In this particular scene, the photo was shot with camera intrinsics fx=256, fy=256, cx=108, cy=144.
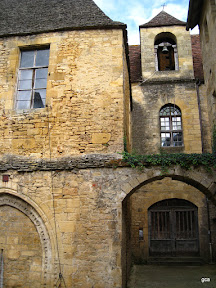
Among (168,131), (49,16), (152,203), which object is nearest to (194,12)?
(49,16)

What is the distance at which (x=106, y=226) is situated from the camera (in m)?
5.77

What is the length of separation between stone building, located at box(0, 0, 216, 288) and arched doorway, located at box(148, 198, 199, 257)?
3.58 metres

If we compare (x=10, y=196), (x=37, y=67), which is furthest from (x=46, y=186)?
(x=37, y=67)

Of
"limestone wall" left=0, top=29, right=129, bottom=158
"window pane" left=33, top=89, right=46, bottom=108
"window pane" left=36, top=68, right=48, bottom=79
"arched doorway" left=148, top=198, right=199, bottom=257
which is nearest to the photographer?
"limestone wall" left=0, top=29, right=129, bottom=158

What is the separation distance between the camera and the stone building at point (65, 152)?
5.73 meters

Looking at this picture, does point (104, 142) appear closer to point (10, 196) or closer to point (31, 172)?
point (31, 172)

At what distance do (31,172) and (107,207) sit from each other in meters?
2.08

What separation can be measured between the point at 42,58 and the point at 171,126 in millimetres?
6696

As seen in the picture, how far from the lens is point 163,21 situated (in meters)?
13.5

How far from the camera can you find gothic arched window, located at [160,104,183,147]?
458 inches

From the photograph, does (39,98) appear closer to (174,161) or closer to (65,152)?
(65,152)

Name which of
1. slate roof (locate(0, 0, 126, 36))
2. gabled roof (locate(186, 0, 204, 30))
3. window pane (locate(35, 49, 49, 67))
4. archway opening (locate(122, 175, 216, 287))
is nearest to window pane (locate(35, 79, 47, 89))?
window pane (locate(35, 49, 49, 67))

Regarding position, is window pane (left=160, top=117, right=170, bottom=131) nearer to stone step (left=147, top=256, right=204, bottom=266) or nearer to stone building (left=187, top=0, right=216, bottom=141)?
stone building (left=187, top=0, right=216, bottom=141)

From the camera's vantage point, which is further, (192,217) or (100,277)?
(192,217)
